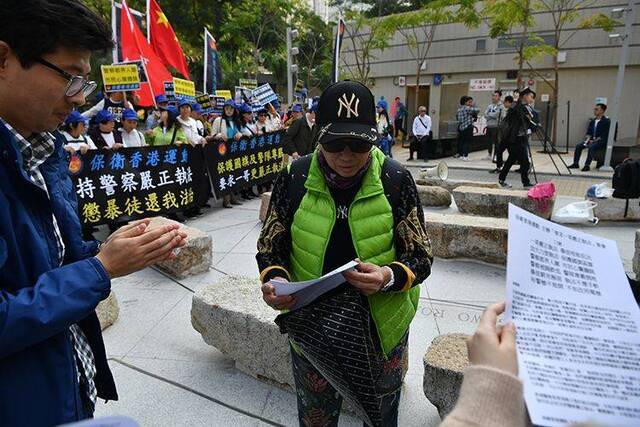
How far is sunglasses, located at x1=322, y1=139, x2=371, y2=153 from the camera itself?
177 centimetres

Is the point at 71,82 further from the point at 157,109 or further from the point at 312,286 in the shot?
the point at 157,109

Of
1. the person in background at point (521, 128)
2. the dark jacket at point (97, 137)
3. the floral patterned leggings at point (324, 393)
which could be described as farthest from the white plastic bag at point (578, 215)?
the dark jacket at point (97, 137)

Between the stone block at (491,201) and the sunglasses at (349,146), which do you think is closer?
the sunglasses at (349,146)

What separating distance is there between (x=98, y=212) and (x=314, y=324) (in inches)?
197

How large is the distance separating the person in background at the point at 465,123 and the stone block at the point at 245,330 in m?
13.5

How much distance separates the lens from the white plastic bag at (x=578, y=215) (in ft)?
20.9

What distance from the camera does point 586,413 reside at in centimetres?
81

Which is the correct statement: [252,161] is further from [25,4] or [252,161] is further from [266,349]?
[25,4]

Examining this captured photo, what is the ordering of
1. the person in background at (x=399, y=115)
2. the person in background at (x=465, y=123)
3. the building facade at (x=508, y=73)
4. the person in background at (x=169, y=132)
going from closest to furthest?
the person in background at (x=169, y=132), the person in background at (x=465, y=123), the building facade at (x=508, y=73), the person in background at (x=399, y=115)

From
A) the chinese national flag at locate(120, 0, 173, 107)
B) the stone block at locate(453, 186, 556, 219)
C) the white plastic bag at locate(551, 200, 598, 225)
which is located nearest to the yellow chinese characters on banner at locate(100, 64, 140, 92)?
the chinese national flag at locate(120, 0, 173, 107)

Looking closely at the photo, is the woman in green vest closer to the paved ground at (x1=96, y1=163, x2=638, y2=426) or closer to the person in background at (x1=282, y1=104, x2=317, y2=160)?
the paved ground at (x1=96, y1=163, x2=638, y2=426)

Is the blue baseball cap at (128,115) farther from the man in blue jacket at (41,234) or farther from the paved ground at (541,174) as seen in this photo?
the paved ground at (541,174)

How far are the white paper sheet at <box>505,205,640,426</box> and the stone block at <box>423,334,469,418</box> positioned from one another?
158 centimetres

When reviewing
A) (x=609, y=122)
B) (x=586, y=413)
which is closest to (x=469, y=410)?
(x=586, y=413)
